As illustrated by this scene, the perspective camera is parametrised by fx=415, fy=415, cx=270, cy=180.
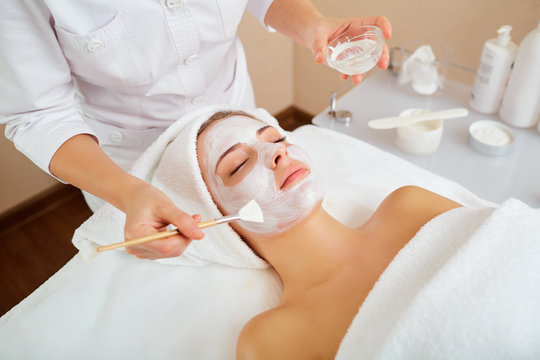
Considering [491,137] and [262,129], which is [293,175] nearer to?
[262,129]

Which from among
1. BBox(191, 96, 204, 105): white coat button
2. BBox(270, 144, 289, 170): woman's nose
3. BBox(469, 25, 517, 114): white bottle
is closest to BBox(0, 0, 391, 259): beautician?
BBox(191, 96, 204, 105): white coat button

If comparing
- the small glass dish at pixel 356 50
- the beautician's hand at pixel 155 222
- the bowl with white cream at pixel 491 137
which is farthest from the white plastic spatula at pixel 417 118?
the beautician's hand at pixel 155 222

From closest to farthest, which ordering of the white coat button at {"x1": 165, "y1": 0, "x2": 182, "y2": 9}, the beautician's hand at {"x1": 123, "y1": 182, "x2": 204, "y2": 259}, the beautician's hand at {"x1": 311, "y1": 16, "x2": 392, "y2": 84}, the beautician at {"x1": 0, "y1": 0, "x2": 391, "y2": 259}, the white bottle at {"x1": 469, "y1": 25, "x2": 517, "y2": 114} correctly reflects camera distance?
the beautician's hand at {"x1": 123, "y1": 182, "x2": 204, "y2": 259}, the beautician at {"x1": 0, "y1": 0, "x2": 391, "y2": 259}, the white coat button at {"x1": 165, "y1": 0, "x2": 182, "y2": 9}, the beautician's hand at {"x1": 311, "y1": 16, "x2": 392, "y2": 84}, the white bottle at {"x1": 469, "y1": 25, "x2": 517, "y2": 114}

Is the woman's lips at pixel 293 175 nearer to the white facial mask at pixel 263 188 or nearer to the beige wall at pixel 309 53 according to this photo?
the white facial mask at pixel 263 188

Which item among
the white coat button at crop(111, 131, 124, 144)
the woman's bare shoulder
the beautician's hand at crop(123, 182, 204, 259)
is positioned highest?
the beautician's hand at crop(123, 182, 204, 259)

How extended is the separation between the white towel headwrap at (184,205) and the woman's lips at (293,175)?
0.19 m

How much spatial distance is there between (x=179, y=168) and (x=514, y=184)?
958 millimetres

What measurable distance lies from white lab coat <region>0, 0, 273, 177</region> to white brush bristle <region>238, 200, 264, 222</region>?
0.38 m

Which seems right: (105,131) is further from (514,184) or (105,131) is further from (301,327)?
(514,184)

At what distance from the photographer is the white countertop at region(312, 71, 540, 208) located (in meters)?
1.22

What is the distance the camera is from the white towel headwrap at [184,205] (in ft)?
3.44

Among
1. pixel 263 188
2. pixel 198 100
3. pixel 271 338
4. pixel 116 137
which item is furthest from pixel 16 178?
pixel 271 338

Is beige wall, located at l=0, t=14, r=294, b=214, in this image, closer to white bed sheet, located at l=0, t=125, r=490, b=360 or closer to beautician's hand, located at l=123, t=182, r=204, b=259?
white bed sheet, located at l=0, t=125, r=490, b=360

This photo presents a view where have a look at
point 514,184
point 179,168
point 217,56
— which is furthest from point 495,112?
point 179,168
